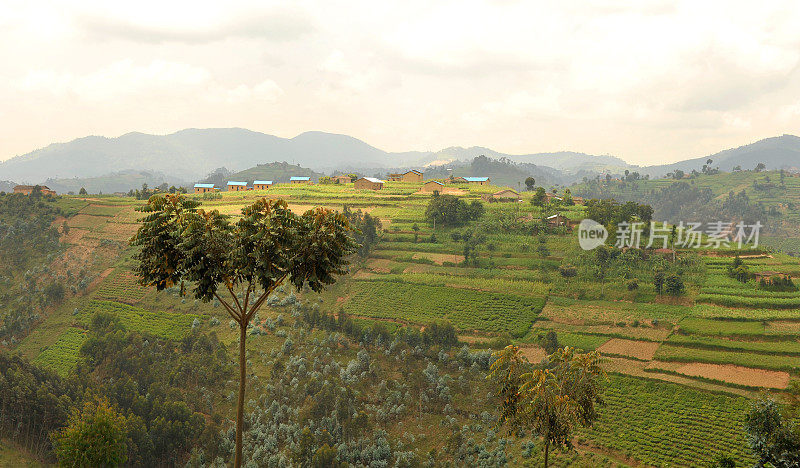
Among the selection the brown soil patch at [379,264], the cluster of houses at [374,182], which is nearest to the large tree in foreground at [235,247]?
the brown soil patch at [379,264]

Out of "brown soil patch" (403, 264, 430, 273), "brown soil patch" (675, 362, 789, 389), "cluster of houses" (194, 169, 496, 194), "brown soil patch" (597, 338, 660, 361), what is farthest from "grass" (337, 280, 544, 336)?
"cluster of houses" (194, 169, 496, 194)

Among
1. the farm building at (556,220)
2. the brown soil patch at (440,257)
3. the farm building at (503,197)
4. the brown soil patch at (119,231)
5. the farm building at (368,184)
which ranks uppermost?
the farm building at (368,184)

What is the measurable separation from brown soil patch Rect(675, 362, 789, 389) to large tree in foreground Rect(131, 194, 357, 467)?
4362 centimetres

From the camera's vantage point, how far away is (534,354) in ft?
165

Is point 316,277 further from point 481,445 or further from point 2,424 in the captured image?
point 2,424

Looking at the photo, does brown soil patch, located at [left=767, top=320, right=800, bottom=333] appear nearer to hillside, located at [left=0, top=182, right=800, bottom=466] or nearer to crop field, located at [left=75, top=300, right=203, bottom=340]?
hillside, located at [left=0, top=182, right=800, bottom=466]

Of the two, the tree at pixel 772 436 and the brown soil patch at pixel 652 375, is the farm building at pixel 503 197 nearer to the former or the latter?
the brown soil patch at pixel 652 375

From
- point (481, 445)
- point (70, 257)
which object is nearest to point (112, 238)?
point (70, 257)

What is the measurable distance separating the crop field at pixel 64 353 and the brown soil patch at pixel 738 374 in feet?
220

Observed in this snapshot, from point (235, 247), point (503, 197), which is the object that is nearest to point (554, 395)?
point (235, 247)

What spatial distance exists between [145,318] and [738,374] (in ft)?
227

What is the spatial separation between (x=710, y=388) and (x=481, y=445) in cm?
2248

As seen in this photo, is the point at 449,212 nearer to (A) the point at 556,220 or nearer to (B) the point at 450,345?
(A) the point at 556,220

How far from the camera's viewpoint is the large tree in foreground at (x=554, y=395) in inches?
748
